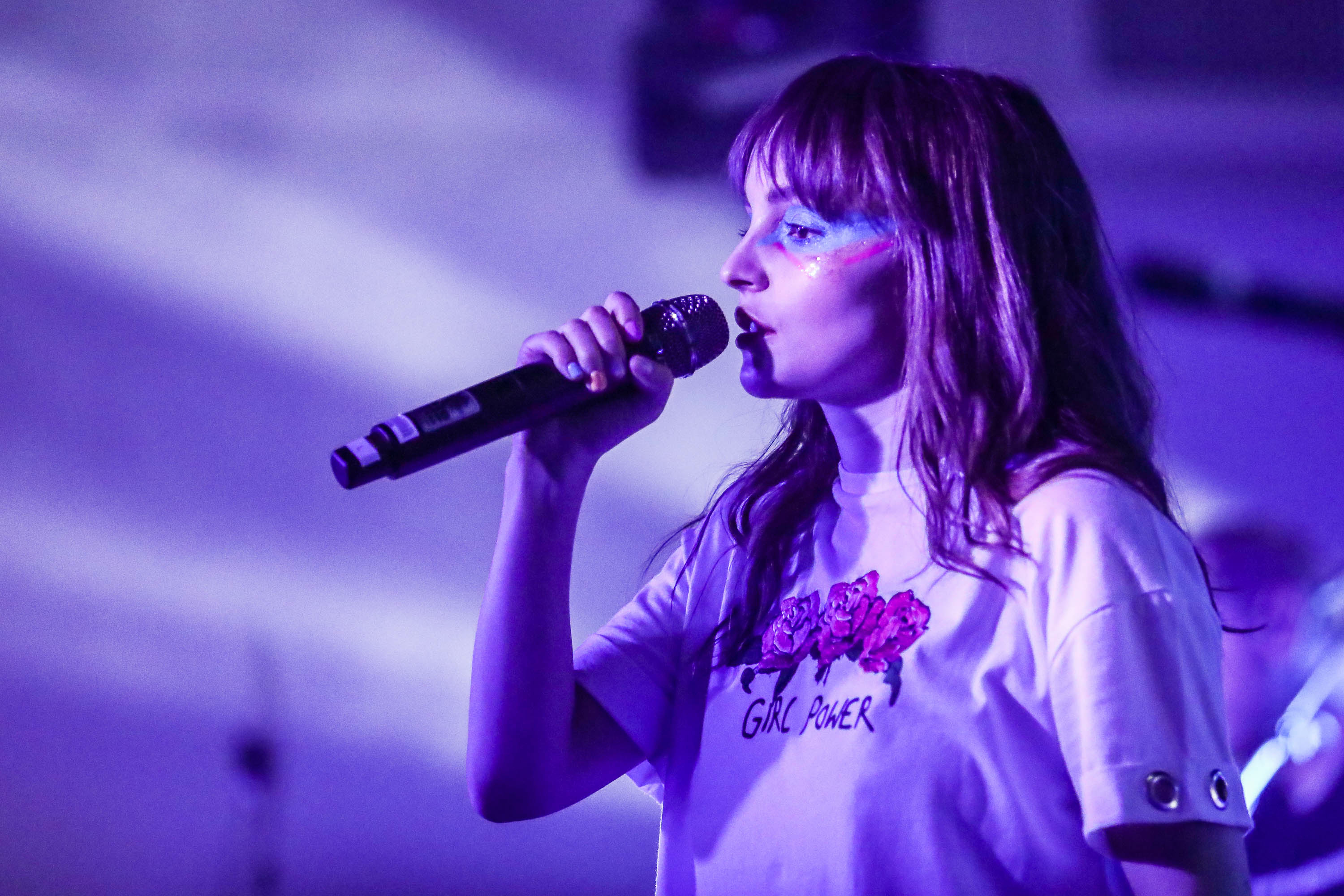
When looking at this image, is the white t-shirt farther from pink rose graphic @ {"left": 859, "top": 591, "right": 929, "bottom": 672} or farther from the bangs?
the bangs

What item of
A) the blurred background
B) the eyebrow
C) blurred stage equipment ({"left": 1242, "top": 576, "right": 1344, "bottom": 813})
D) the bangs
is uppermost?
the bangs

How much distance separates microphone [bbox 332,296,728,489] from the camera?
75cm

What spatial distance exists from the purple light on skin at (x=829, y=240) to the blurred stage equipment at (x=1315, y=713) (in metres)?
1.43

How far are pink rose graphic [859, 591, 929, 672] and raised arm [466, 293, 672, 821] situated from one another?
259mm

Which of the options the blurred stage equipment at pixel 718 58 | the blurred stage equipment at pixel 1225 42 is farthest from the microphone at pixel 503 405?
the blurred stage equipment at pixel 1225 42

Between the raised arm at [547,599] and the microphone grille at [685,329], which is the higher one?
the microphone grille at [685,329]

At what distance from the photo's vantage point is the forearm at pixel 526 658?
0.92 meters

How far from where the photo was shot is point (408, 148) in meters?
2.24

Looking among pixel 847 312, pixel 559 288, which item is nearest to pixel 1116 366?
pixel 847 312

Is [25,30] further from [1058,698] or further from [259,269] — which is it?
[1058,698]

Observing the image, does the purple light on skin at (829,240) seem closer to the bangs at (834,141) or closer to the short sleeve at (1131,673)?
the bangs at (834,141)

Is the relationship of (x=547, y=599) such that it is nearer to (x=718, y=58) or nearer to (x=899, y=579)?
(x=899, y=579)

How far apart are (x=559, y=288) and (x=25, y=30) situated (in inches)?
45.8

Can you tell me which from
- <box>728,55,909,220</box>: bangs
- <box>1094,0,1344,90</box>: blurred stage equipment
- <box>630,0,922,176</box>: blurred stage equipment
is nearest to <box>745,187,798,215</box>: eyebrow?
<box>728,55,909,220</box>: bangs
